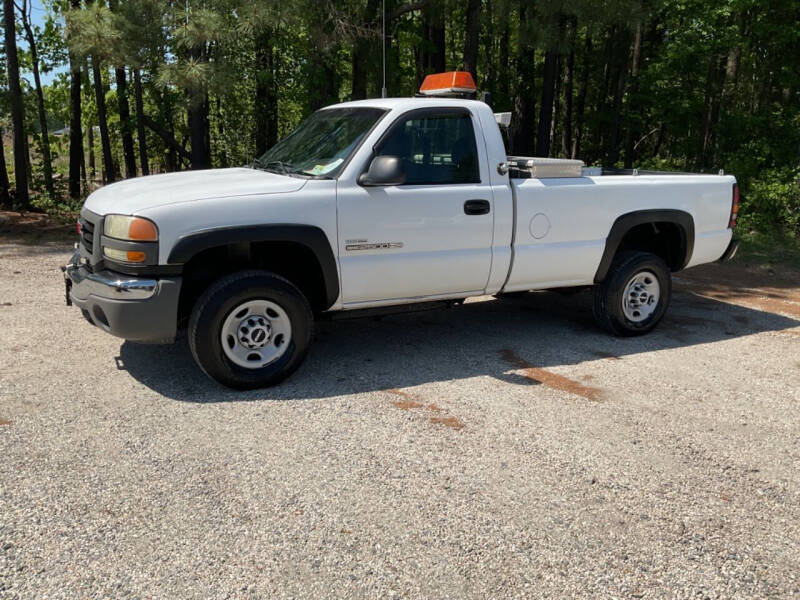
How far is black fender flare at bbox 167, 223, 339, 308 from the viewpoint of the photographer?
14.9 ft

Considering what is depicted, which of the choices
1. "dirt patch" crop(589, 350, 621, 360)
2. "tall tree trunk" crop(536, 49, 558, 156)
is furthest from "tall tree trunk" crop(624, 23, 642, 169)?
"dirt patch" crop(589, 350, 621, 360)

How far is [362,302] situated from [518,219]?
143 cm

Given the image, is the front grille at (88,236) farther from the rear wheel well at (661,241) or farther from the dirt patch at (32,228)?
the dirt patch at (32,228)

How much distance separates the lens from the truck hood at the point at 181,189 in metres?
4.63

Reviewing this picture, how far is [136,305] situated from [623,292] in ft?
13.5

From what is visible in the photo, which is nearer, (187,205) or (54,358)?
(187,205)

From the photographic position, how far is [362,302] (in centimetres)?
530

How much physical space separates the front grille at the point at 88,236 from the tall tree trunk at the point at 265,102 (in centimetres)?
1416

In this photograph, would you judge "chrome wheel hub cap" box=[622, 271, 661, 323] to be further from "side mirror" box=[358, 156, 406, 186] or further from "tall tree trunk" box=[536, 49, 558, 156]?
"tall tree trunk" box=[536, 49, 558, 156]

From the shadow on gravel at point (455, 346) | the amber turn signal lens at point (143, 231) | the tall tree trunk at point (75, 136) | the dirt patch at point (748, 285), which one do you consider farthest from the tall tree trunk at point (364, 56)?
the amber turn signal lens at point (143, 231)

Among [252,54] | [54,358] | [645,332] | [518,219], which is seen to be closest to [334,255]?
[518,219]

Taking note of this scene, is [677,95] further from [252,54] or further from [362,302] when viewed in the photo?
[362,302]

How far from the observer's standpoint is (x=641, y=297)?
657cm

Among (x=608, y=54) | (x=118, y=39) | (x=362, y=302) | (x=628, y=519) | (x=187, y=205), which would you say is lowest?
(x=628, y=519)
